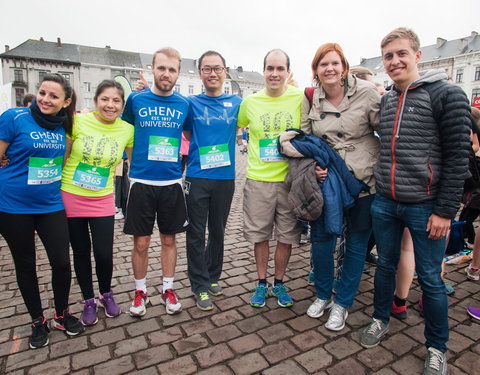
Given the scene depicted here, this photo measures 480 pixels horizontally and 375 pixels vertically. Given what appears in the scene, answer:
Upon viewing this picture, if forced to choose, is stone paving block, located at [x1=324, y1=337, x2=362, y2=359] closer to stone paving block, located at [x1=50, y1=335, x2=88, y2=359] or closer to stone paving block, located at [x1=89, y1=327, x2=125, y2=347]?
stone paving block, located at [x1=89, y1=327, x2=125, y2=347]

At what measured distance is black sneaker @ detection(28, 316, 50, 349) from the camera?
2.42 meters

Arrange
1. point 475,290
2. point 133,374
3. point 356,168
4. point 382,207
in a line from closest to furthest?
point 133,374 < point 382,207 < point 356,168 < point 475,290

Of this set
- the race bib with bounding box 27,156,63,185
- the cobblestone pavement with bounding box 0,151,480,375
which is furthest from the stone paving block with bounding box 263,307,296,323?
the race bib with bounding box 27,156,63,185

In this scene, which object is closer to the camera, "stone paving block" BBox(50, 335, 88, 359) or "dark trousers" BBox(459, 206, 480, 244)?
"stone paving block" BBox(50, 335, 88, 359)

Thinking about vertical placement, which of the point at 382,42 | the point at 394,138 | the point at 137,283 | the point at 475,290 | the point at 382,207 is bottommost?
the point at 475,290

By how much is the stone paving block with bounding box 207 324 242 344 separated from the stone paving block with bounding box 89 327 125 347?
0.69 metres

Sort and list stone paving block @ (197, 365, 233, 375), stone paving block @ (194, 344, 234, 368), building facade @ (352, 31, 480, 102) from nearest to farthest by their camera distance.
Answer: stone paving block @ (197, 365, 233, 375) < stone paving block @ (194, 344, 234, 368) < building facade @ (352, 31, 480, 102)

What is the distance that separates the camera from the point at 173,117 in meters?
2.83

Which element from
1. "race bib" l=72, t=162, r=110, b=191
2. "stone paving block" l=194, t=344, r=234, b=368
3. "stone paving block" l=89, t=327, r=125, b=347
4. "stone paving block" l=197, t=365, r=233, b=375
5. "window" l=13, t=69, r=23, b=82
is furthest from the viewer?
"window" l=13, t=69, r=23, b=82

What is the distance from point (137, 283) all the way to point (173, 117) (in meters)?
1.51

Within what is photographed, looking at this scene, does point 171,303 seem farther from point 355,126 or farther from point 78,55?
point 78,55

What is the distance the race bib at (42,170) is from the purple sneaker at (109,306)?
1.12m

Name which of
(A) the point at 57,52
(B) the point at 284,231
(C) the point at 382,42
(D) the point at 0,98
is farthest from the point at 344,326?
(A) the point at 57,52

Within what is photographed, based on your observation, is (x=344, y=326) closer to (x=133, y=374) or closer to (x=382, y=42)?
(x=133, y=374)
